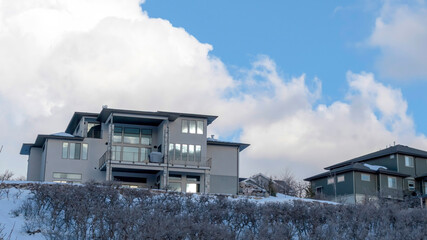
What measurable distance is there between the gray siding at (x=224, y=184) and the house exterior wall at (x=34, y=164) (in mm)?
13381

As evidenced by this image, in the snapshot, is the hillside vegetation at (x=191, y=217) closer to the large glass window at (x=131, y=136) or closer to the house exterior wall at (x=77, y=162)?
the house exterior wall at (x=77, y=162)

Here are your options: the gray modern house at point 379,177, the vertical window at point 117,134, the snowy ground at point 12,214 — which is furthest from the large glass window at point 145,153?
the snowy ground at point 12,214

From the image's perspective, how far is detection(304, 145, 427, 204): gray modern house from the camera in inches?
2154

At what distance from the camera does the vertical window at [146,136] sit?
153ft

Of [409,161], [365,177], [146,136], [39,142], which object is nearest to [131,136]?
[146,136]

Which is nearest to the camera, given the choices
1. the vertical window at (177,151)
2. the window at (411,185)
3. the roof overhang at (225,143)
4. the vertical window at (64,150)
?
the vertical window at (64,150)

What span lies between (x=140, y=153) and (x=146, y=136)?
A: 161cm

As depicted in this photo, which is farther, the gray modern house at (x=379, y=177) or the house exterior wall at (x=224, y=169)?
the gray modern house at (x=379, y=177)

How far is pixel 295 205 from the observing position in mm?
25875

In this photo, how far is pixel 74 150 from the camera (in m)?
45.2

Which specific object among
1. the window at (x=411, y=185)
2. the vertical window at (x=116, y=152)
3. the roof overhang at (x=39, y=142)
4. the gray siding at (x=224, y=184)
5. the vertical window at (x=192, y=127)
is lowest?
the gray siding at (x=224, y=184)

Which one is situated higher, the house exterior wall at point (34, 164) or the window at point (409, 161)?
the window at point (409, 161)

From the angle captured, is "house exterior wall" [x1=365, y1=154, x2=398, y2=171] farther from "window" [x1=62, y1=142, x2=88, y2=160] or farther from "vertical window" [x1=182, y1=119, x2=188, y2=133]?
"window" [x1=62, y1=142, x2=88, y2=160]

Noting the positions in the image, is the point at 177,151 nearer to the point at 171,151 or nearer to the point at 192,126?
the point at 171,151
